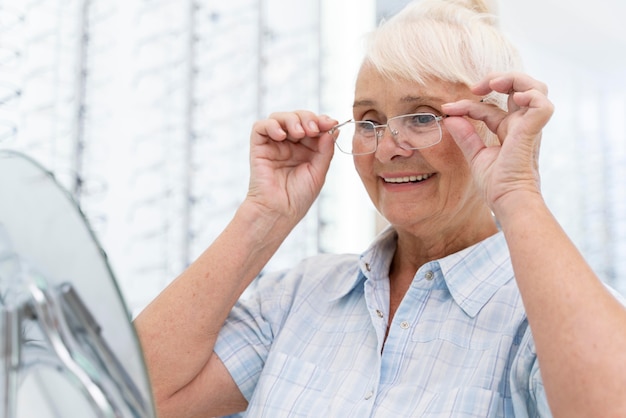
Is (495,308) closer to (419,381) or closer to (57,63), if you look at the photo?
(419,381)

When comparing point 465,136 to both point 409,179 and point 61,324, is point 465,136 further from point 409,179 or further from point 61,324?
Result: point 61,324

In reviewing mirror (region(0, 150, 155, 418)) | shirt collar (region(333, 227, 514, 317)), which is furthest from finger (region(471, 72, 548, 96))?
mirror (region(0, 150, 155, 418))

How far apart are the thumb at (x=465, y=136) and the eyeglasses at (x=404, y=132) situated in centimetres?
5

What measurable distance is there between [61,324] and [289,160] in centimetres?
72

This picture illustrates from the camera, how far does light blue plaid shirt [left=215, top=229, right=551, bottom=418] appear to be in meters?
0.73

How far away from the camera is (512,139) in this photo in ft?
2.25

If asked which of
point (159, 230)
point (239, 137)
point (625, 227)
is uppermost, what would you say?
point (239, 137)

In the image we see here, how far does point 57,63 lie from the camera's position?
1.21 metres

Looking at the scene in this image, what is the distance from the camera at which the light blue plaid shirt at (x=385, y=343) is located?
728mm

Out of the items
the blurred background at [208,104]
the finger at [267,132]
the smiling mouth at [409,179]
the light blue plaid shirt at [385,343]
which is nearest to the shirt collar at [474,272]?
the light blue plaid shirt at [385,343]

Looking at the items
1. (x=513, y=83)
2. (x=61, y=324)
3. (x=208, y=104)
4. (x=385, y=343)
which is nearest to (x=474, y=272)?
(x=385, y=343)

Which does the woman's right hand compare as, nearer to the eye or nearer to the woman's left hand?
the eye

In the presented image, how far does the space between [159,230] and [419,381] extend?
0.76 meters

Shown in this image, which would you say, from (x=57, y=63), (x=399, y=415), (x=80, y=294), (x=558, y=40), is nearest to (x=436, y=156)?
(x=399, y=415)
